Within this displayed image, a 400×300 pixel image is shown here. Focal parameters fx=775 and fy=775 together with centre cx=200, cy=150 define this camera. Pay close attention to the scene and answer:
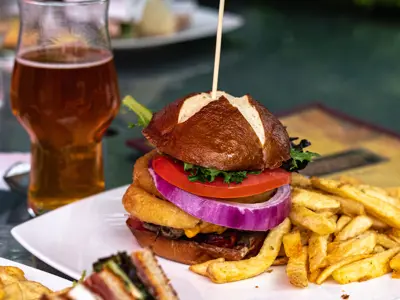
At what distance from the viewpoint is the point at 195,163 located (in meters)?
2.08

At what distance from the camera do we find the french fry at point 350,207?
2.27 metres

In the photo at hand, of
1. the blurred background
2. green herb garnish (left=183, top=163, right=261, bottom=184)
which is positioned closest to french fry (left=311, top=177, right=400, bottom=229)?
green herb garnish (left=183, top=163, right=261, bottom=184)

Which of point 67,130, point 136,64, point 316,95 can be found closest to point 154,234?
point 67,130

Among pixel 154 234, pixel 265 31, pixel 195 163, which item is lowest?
pixel 265 31

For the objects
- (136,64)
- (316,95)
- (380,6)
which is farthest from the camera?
(380,6)

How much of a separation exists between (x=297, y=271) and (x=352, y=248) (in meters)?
0.20

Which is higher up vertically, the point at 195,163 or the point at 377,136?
the point at 195,163

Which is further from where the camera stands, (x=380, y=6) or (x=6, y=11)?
(x=380, y=6)

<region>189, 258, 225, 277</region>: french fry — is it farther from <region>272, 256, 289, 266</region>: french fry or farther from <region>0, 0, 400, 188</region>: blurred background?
<region>0, 0, 400, 188</region>: blurred background

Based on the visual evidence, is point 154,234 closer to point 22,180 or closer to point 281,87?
point 22,180

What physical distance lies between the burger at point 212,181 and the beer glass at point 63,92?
1.39 ft

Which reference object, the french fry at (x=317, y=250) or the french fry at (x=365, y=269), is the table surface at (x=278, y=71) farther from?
the french fry at (x=365, y=269)

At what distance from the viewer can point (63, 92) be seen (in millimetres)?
2541

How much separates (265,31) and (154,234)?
397 centimetres
